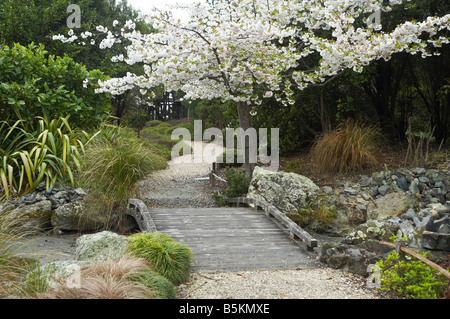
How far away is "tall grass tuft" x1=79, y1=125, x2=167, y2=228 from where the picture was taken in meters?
6.53

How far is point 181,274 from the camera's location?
431cm

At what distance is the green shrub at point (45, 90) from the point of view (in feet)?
25.0

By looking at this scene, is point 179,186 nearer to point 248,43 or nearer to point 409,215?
point 248,43

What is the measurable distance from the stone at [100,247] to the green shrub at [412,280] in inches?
101

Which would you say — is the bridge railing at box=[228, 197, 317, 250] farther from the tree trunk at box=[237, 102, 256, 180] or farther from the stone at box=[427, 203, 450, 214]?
the stone at box=[427, 203, 450, 214]

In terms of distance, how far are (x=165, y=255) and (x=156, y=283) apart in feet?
2.02

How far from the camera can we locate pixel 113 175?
659cm

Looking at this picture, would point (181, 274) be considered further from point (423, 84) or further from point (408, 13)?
point (423, 84)

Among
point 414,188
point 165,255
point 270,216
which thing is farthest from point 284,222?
point 414,188

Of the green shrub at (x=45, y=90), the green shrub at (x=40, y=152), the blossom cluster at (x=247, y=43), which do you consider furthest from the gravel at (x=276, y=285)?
the blossom cluster at (x=247, y=43)

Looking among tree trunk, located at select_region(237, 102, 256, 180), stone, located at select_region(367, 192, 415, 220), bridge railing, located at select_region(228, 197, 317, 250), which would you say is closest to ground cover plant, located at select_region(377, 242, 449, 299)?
bridge railing, located at select_region(228, 197, 317, 250)

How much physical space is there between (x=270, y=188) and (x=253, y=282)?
3372 millimetres

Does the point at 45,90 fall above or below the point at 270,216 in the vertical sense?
above
